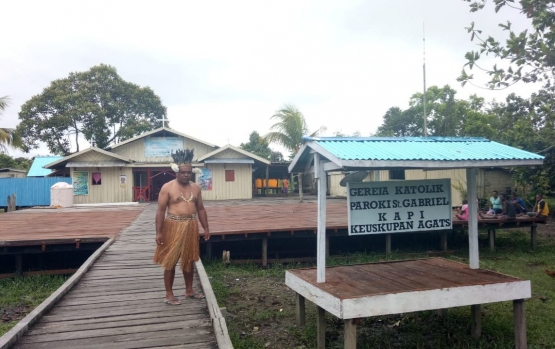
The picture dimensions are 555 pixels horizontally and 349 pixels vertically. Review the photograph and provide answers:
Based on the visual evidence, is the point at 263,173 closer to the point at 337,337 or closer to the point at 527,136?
the point at 527,136

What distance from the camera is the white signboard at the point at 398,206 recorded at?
16.9ft

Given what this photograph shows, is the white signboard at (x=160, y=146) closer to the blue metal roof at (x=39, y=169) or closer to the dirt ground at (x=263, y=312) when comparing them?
the blue metal roof at (x=39, y=169)

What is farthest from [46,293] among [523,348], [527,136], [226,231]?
[527,136]

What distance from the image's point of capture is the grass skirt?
4887mm

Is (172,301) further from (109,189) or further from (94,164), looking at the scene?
(109,189)

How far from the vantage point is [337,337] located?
5.93m

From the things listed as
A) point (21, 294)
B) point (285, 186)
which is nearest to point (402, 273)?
point (21, 294)

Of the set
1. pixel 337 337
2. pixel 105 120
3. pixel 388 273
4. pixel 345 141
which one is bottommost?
pixel 337 337

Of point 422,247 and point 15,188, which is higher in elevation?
point 15,188

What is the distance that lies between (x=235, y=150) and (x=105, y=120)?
→ 52.1ft

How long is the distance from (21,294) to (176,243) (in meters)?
4.91

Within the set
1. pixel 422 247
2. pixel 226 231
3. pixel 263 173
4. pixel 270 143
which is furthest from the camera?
pixel 263 173

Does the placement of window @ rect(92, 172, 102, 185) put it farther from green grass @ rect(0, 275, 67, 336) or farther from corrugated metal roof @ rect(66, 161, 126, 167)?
green grass @ rect(0, 275, 67, 336)

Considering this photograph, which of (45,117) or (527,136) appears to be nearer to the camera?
(527,136)
